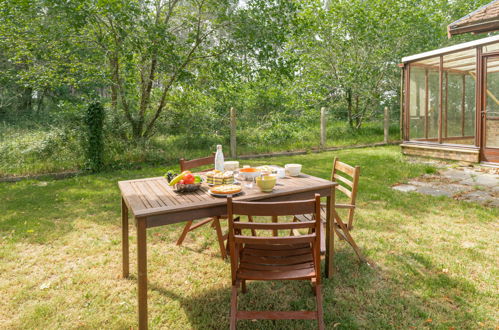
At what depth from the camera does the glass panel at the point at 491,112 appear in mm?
8135

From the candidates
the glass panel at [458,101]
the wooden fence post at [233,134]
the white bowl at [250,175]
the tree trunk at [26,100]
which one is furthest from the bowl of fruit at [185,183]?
the tree trunk at [26,100]

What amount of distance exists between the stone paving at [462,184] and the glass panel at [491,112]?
2.50 ft

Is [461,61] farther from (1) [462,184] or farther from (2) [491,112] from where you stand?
(1) [462,184]

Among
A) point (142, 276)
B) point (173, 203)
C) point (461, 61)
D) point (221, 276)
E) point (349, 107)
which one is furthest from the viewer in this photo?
point (349, 107)

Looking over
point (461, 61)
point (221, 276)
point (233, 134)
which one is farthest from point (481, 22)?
point (233, 134)

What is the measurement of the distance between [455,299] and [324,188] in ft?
4.30

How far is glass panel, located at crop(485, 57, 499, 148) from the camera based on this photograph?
8.14 meters

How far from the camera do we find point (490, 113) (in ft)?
27.0

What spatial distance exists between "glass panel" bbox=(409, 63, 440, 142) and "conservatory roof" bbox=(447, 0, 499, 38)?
3.47m

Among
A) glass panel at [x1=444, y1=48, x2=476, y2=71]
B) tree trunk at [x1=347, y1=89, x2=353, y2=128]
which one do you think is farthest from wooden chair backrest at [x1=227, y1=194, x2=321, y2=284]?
tree trunk at [x1=347, y1=89, x2=353, y2=128]

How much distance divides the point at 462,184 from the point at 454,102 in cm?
428

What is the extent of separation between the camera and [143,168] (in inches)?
329

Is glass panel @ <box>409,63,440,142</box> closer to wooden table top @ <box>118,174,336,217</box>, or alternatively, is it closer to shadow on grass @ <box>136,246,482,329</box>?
shadow on grass @ <box>136,246,482,329</box>

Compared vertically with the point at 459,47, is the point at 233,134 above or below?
→ below
